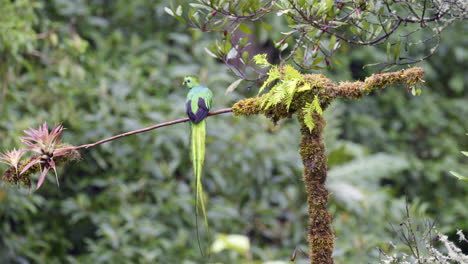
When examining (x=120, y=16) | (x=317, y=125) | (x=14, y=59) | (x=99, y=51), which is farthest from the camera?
(x=120, y=16)

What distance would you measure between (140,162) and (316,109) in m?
2.80

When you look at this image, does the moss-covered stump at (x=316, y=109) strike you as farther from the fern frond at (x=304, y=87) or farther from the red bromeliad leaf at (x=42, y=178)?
the red bromeliad leaf at (x=42, y=178)

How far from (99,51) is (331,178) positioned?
93.0 inches

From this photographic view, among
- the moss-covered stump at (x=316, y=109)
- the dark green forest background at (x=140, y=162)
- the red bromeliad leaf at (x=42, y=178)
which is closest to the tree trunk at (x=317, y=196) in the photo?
the moss-covered stump at (x=316, y=109)

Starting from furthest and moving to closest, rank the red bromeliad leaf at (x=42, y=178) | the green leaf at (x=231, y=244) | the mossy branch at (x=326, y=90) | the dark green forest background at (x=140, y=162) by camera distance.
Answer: the dark green forest background at (x=140, y=162) → the green leaf at (x=231, y=244) → the red bromeliad leaf at (x=42, y=178) → the mossy branch at (x=326, y=90)

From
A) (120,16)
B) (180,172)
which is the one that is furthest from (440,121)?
(120,16)

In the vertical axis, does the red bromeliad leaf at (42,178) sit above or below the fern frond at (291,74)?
below

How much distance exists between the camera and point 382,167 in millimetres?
4848

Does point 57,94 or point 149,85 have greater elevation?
point 149,85

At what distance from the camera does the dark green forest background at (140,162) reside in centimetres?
355

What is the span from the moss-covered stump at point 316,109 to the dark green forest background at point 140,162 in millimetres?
Result: 2044

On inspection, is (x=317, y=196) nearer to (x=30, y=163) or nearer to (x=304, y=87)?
(x=304, y=87)

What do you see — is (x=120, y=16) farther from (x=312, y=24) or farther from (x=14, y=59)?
(x=312, y=24)

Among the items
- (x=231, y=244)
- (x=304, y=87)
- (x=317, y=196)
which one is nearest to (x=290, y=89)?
(x=304, y=87)
